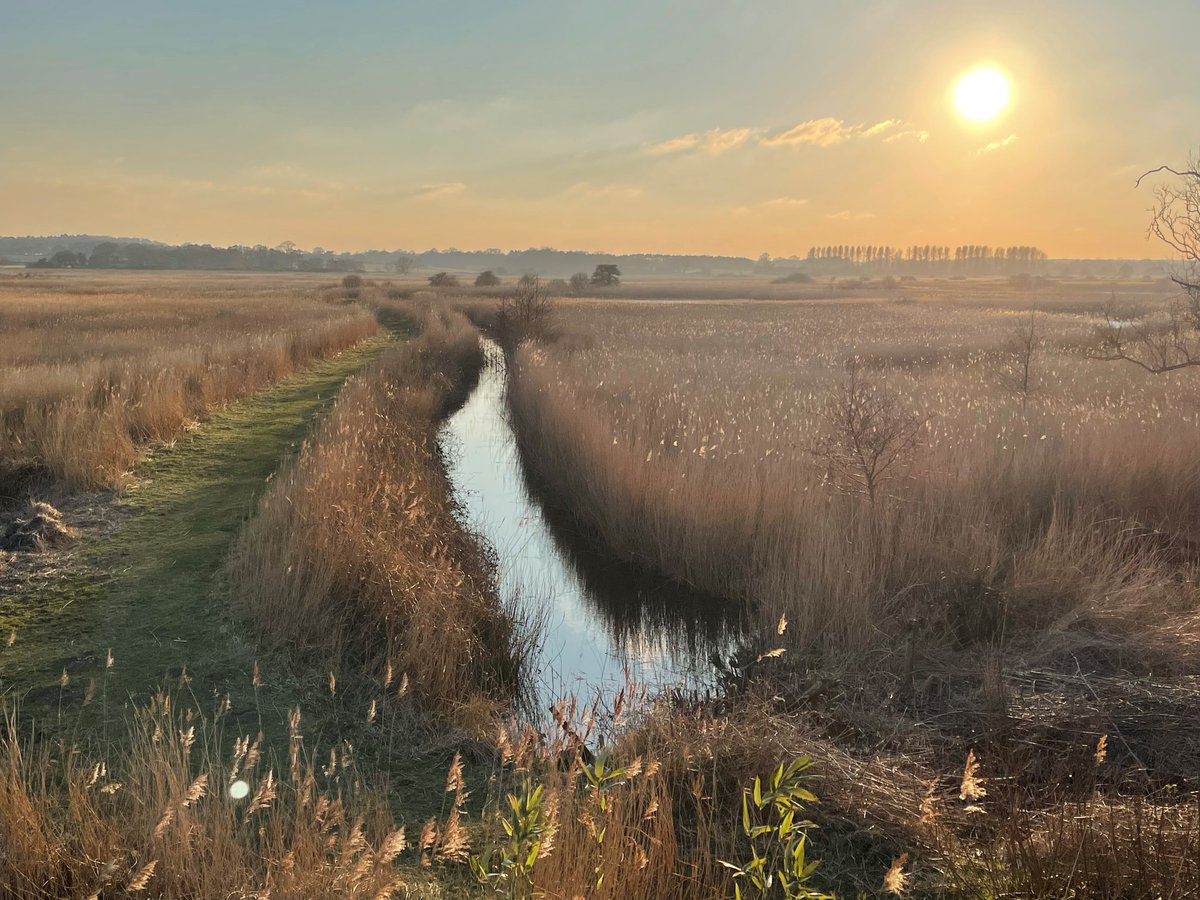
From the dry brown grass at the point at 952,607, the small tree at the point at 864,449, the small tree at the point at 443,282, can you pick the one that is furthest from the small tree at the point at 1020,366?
the small tree at the point at 443,282

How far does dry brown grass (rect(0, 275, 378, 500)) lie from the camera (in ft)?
28.7

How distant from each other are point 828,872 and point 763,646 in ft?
9.87

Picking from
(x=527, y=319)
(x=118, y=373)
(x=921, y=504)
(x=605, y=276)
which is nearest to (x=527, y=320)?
(x=527, y=319)

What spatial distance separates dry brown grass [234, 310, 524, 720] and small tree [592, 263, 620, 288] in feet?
257

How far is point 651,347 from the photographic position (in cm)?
2256

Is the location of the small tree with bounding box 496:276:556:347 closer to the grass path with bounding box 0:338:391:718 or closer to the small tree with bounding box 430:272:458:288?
the grass path with bounding box 0:338:391:718

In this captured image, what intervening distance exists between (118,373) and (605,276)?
76636 mm

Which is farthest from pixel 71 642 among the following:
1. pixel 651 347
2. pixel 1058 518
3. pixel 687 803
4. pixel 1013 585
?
pixel 651 347

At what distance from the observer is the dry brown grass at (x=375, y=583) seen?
17.9 feet

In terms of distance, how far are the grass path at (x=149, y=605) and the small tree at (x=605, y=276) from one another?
255 ft

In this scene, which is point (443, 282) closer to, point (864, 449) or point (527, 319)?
point (527, 319)

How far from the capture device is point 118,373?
40.4ft

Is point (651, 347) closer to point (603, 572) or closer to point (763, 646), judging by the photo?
point (603, 572)

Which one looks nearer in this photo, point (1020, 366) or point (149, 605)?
point (149, 605)
